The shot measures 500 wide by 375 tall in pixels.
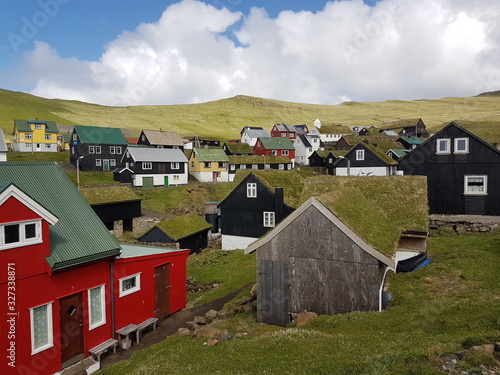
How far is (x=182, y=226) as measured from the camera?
3741 cm

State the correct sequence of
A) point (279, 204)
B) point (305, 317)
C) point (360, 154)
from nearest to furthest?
point (305, 317) → point (279, 204) → point (360, 154)

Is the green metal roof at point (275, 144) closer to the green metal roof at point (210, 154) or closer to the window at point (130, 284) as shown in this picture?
the green metal roof at point (210, 154)

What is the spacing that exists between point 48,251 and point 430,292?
1685 cm

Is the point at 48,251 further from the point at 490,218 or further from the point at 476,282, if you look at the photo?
the point at 490,218

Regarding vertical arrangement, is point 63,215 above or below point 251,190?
below

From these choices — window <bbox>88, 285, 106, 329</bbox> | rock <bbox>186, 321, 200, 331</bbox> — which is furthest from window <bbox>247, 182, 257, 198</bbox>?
window <bbox>88, 285, 106, 329</bbox>

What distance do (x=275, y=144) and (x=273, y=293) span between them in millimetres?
85454

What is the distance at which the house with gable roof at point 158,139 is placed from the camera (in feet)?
295

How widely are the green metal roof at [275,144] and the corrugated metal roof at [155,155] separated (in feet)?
97.1

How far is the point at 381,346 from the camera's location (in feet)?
35.4

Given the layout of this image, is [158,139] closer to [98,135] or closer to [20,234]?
[98,135]

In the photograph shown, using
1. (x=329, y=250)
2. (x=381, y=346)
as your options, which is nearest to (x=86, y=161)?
(x=329, y=250)

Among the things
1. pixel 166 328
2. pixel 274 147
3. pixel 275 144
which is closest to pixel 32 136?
pixel 274 147

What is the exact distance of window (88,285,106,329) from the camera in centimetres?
1586
